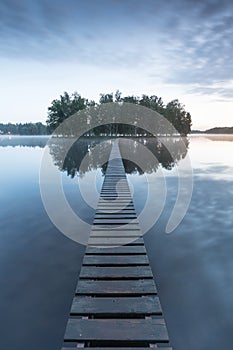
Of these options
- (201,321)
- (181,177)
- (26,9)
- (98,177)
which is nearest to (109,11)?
(26,9)

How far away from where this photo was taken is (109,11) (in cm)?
1709

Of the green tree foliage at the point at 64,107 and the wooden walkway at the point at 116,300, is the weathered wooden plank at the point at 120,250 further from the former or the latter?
the green tree foliage at the point at 64,107

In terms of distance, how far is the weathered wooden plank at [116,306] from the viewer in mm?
3309

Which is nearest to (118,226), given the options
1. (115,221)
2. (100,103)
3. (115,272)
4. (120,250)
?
(115,221)

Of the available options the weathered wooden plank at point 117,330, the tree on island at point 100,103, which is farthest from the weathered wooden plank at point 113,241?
the tree on island at point 100,103

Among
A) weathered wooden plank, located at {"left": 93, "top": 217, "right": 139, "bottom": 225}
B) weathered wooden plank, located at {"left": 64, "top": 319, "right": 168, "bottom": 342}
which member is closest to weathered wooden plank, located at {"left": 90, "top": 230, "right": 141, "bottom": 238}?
weathered wooden plank, located at {"left": 93, "top": 217, "right": 139, "bottom": 225}

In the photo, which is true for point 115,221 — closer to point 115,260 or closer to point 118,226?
point 118,226

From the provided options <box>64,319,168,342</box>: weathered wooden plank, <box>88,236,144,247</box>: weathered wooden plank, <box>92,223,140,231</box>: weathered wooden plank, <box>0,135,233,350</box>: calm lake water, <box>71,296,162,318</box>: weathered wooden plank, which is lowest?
<box>0,135,233,350</box>: calm lake water

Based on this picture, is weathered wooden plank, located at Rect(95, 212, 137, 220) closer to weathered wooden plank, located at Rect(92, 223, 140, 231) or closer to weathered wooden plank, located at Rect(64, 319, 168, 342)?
weathered wooden plank, located at Rect(92, 223, 140, 231)

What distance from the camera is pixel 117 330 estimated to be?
3.00 metres

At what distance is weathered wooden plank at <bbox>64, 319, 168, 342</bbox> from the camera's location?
288cm

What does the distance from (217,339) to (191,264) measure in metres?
2.40

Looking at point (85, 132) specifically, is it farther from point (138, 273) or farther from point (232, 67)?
point (138, 273)

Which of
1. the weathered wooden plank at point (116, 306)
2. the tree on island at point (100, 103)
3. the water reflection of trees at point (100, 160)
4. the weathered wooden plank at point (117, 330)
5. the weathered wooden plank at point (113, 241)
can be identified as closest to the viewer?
the weathered wooden plank at point (117, 330)
